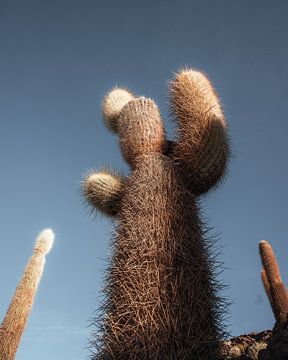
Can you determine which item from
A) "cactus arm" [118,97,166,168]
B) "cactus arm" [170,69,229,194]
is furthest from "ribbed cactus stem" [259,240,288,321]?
"cactus arm" [118,97,166,168]

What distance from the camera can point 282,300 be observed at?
6605 millimetres

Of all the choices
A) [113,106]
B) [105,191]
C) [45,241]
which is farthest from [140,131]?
[45,241]

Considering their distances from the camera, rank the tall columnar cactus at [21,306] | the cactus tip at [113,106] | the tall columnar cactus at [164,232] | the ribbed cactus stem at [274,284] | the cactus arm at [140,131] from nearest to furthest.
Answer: the tall columnar cactus at [164,232], the cactus arm at [140,131], the cactus tip at [113,106], the tall columnar cactus at [21,306], the ribbed cactus stem at [274,284]

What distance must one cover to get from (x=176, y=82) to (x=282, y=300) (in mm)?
4654

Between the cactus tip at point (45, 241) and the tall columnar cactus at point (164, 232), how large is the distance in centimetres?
454

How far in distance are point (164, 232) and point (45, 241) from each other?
5900 millimetres

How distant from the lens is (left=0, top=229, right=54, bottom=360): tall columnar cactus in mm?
6016

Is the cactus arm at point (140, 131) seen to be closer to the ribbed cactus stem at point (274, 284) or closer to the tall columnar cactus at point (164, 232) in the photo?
the tall columnar cactus at point (164, 232)

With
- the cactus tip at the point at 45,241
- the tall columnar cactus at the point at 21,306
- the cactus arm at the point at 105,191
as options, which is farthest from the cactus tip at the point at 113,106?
the cactus tip at the point at 45,241

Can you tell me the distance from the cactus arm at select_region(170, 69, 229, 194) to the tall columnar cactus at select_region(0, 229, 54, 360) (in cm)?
440

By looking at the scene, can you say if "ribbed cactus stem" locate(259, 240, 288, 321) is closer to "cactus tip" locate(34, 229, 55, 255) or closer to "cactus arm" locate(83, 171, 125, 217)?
"cactus arm" locate(83, 171, 125, 217)

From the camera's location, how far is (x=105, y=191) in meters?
3.56

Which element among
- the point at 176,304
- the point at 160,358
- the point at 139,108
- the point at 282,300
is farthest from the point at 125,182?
the point at 282,300

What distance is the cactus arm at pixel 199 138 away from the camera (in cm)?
316
